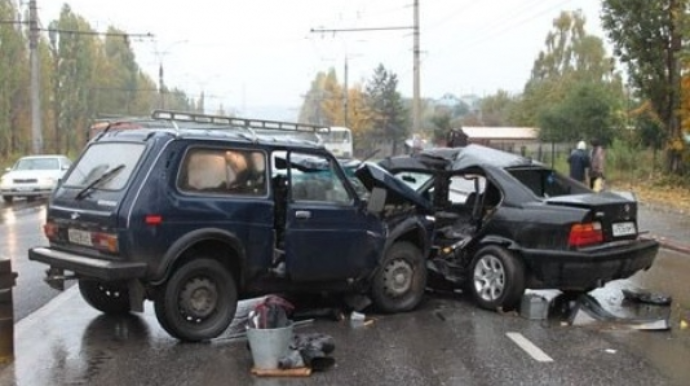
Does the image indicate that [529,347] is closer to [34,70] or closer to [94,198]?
[94,198]

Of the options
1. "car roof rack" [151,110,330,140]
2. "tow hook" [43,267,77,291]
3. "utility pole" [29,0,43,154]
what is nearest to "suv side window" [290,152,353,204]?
"car roof rack" [151,110,330,140]

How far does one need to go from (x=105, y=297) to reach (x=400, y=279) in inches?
118

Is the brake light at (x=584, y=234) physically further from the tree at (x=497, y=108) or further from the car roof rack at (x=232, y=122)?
the tree at (x=497, y=108)

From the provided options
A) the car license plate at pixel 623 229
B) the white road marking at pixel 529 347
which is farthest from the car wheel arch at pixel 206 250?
the car license plate at pixel 623 229

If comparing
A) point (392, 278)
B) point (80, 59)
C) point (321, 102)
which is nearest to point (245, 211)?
point (392, 278)

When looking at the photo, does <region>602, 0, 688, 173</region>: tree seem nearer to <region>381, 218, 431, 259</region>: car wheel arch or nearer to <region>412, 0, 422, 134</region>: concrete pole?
<region>412, 0, 422, 134</region>: concrete pole

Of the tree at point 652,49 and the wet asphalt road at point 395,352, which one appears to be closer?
the wet asphalt road at point 395,352

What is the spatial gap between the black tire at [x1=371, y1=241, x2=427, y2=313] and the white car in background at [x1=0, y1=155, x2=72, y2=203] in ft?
67.2

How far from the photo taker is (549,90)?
76.9m

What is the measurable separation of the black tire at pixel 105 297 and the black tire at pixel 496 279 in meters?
3.64

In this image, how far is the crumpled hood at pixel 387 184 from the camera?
8.64 meters

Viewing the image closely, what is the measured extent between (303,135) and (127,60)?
75793mm

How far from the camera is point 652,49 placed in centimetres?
2642

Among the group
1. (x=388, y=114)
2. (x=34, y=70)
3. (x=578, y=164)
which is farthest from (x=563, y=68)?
(x=578, y=164)
